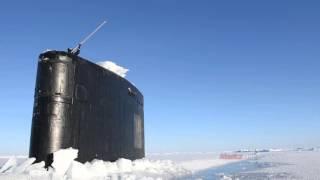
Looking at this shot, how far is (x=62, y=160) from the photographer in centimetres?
897

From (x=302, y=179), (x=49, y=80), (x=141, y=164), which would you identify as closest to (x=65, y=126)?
(x=49, y=80)

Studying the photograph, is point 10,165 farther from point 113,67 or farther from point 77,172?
point 113,67

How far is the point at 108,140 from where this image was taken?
456 inches

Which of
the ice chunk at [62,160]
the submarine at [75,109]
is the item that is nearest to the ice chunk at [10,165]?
the submarine at [75,109]

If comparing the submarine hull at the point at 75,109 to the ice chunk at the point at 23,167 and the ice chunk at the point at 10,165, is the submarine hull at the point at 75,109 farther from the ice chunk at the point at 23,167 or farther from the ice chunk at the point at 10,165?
the ice chunk at the point at 10,165

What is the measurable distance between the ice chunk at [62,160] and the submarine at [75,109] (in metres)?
0.40

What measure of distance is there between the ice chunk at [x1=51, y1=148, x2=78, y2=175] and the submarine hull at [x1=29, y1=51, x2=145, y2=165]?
40 centimetres

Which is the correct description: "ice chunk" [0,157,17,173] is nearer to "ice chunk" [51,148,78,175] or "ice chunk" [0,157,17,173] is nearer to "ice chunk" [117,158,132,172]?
"ice chunk" [51,148,78,175]

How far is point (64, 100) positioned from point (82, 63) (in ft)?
4.39

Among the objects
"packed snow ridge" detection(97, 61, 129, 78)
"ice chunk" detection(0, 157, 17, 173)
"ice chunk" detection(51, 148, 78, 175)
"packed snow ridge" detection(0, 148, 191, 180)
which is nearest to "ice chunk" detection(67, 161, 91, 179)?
"packed snow ridge" detection(0, 148, 191, 180)

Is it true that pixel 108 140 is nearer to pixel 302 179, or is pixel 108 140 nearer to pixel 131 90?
pixel 131 90

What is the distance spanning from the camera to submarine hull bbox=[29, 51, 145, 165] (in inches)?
375

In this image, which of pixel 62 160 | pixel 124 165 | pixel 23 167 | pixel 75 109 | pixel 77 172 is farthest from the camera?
pixel 124 165

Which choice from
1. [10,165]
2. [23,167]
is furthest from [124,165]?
[23,167]
